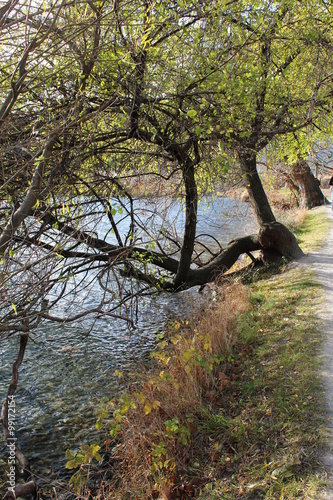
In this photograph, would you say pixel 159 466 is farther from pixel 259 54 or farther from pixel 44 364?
pixel 259 54

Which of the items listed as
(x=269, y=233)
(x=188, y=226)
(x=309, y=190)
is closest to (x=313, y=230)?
(x=269, y=233)

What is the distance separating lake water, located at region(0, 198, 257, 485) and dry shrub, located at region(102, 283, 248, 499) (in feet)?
2.08

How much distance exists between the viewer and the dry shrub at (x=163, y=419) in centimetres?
444

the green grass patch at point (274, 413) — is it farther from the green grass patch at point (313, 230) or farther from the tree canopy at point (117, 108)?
the green grass patch at point (313, 230)

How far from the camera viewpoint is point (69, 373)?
283 inches

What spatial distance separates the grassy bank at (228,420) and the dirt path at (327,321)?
0.10 meters

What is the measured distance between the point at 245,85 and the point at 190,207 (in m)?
2.72

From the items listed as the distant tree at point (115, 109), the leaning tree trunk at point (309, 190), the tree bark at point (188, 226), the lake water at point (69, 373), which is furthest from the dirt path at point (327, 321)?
the leaning tree trunk at point (309, 190)

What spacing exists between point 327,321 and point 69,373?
171 inches

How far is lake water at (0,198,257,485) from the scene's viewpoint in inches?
216

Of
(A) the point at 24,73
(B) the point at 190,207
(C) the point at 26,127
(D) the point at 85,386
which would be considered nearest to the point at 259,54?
(B) the point at 190,207

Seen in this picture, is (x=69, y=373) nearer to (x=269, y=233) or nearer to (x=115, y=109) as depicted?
(x=115, y=109)

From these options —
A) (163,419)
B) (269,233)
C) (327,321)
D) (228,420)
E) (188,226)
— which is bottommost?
(228,420)

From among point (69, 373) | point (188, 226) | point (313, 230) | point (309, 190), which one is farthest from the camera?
point (309, 190)
